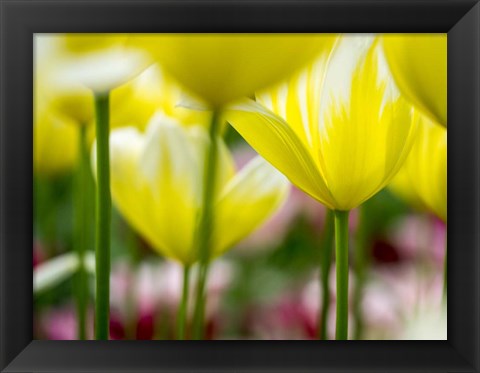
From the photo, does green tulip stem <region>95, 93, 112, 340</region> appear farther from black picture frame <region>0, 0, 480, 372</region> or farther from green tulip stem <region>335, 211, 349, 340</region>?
green tulip stem <region>335, 211, 349, 340</region>

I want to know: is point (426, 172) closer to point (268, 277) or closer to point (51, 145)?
point (268, 277)

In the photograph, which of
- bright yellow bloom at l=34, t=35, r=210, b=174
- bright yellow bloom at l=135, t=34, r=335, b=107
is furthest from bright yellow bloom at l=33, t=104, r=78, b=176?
bright yellow bloom at l=135, t=34, r=335, b=107

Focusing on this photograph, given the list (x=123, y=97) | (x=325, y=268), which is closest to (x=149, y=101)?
(x=123, y=97)

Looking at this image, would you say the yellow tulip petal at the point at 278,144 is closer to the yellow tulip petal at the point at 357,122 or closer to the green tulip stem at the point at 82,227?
the yellow tulip petal at the point at 357,122

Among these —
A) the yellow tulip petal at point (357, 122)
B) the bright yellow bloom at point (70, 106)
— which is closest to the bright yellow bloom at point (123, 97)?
the bright yellow bloom at point (70, 106)

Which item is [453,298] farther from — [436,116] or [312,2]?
[312,2]

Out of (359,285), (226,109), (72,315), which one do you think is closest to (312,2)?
(226,109)
